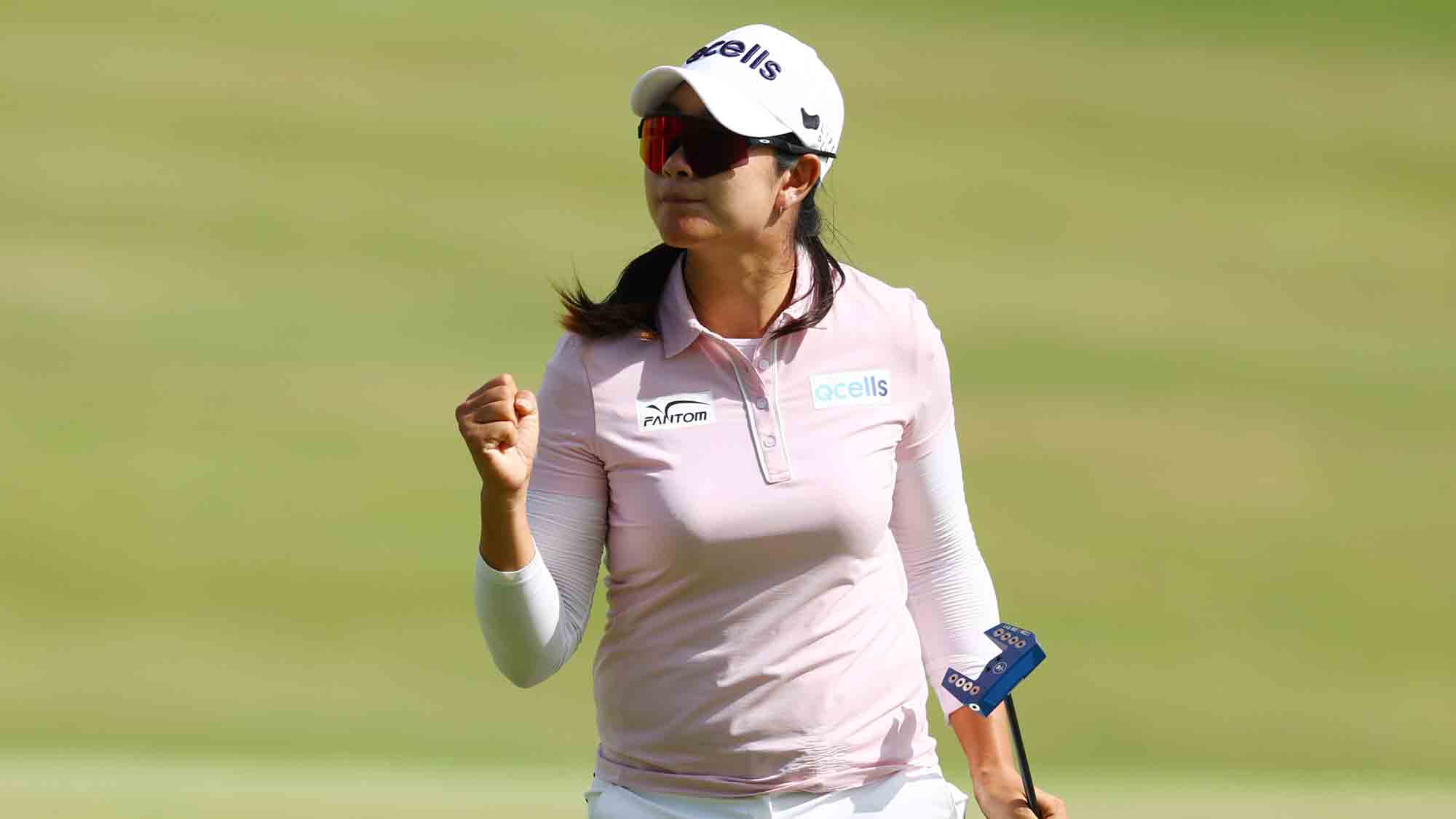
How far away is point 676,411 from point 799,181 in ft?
0.85

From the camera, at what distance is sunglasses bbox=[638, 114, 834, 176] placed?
1.61 metres

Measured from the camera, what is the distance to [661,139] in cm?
162

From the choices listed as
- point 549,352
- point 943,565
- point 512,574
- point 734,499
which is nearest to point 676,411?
point 734,499

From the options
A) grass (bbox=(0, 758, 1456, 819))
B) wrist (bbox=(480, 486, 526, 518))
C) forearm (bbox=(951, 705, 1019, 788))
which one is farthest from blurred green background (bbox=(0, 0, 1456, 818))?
wrist (bbox=(480, 486, 526, 518))

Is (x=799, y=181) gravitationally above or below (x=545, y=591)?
above

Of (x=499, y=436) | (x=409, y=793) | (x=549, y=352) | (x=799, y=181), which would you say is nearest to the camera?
(x=499, y=436)

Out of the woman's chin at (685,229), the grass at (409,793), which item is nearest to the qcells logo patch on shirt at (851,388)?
the woman's chin at (685,229)

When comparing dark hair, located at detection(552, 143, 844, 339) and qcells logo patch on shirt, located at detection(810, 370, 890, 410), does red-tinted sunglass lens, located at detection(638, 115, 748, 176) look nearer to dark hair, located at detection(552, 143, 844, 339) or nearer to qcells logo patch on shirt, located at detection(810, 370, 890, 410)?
dark hair, located at detection(552, 143, 844, 339)

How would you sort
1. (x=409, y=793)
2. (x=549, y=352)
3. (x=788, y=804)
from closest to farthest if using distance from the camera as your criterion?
(x=788, y=804)
(x=409, y=793)
(x=549, y=352)

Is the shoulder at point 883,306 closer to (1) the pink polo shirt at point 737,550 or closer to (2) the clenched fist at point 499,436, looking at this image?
(1) the pink polo shirt at point 737,550

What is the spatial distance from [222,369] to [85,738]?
31.3 inches

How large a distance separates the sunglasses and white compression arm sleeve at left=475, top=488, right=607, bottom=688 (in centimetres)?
31

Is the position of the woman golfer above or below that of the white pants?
above

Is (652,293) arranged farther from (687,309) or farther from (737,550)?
(737,550)
